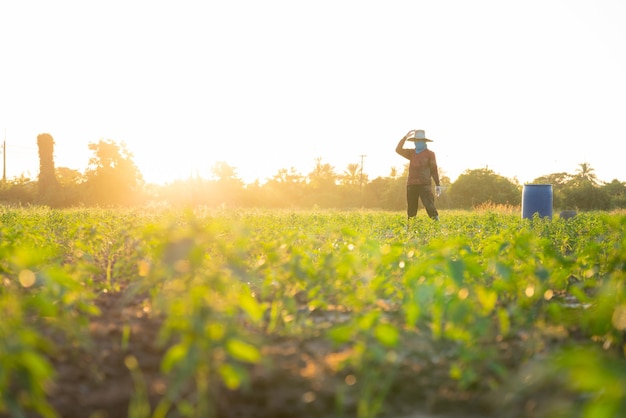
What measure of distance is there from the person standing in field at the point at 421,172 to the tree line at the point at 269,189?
683 inches

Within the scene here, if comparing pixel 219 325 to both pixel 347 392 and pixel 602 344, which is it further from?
pixel 602 344

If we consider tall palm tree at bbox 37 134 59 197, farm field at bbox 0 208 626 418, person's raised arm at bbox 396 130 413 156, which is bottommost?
farm field at bbox 0 208 626 418

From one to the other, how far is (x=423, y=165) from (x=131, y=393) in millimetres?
8889

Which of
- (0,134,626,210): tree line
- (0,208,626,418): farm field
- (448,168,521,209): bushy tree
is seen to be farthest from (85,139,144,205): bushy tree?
(0,208,626,418): farm field

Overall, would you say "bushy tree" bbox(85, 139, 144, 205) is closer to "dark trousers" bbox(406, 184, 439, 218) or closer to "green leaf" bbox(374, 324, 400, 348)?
"dark trousers" bbox(406, 184, 439, 218)

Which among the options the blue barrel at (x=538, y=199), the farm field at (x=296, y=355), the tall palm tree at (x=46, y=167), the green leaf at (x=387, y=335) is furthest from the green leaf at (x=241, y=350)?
the tall palm tree at (x=46, y=167)

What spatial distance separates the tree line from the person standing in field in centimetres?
1735

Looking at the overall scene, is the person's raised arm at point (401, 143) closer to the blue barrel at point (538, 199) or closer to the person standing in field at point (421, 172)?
the person standing in field at point (421, 172)

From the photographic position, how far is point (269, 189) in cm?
5084

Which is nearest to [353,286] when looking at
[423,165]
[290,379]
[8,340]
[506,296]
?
[506,296]

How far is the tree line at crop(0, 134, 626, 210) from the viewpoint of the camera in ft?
111

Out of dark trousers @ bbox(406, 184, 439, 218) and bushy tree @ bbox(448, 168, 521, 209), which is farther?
bushy tree @ bbox(448, 168, 521, 209)

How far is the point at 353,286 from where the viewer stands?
339cm

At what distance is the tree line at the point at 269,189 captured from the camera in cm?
3378
